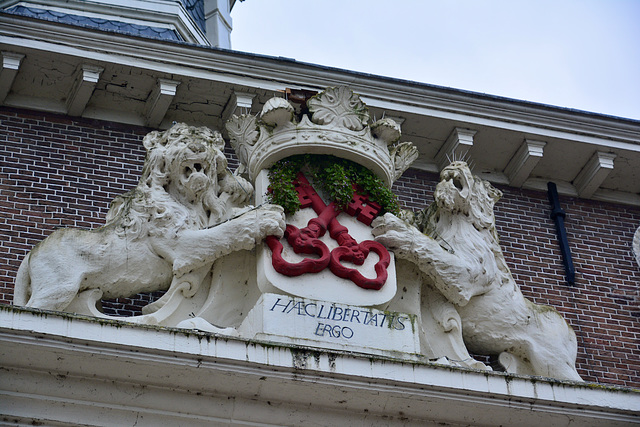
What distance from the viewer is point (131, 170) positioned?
11.6 meters

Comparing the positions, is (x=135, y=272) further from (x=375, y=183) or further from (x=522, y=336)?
(x=522, y=336)

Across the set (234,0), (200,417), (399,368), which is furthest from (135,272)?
(234,0)

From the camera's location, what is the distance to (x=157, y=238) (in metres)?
9.77

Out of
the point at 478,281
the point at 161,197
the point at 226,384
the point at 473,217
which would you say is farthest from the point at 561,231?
the point at 226,384

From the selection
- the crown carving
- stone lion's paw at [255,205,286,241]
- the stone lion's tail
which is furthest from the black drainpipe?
the stone lion's tail

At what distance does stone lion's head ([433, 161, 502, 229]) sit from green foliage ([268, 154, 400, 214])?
0.43 metres

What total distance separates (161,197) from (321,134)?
4.59 feet

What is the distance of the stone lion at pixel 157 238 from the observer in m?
9.55

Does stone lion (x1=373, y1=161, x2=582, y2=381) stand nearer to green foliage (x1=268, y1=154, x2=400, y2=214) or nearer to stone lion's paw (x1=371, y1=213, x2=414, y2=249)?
stone lion's paw (x1=371, y1=213, x2=414, y2=249)

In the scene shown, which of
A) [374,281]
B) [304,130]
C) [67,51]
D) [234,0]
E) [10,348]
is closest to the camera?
[10,348]

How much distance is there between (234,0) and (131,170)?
8.68 metres

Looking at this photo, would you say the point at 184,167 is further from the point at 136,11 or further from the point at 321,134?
the point at 136,11

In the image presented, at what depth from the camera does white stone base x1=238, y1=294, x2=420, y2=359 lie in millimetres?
9328

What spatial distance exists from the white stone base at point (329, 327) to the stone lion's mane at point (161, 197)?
954 millimetres
